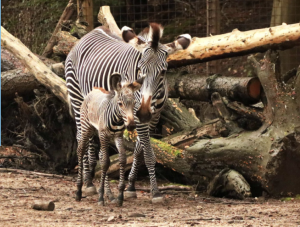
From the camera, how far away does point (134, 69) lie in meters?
7.30

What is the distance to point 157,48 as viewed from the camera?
7.07m

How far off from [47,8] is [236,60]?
481 centimetres

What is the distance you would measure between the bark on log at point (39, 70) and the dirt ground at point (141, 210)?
78.6 inches

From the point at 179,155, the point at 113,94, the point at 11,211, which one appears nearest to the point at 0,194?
the point at 11,211

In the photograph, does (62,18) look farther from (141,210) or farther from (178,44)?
(141,210)

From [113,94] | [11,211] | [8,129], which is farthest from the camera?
[8,129]

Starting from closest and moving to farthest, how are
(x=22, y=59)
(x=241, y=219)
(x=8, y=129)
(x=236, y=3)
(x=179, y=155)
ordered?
(x=241, y=219), (x=179, y=155), (x=22, y=59), (x=8, y=129), (x=236, y=3)

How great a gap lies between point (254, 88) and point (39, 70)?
13.5 ft

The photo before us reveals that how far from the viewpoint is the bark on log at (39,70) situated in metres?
9.74

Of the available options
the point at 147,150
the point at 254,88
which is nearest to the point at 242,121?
the point at 254,88

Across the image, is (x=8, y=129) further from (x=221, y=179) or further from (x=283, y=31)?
(x=283, y=31)

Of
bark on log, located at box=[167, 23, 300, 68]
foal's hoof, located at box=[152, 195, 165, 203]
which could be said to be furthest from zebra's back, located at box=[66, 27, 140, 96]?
foal's hoof, located at box=[152, 195, 165, 203]

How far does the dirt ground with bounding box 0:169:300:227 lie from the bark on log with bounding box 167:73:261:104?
4.82ft

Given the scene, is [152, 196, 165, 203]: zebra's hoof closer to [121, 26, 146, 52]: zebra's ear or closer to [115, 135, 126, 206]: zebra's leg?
[115, 135, 126, 206]: zebra's leg
